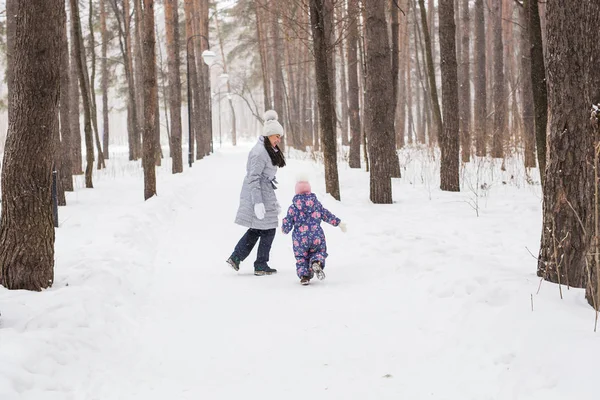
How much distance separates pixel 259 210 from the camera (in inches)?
228

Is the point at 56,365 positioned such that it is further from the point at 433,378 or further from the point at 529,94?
the point at 529,94

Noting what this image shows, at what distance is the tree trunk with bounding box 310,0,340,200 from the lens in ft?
32.9

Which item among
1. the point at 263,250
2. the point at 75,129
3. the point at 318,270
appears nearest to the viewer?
the point at 318,270

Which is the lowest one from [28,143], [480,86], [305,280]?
[305,280]

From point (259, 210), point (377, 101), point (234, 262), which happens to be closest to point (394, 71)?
point (377, 101)

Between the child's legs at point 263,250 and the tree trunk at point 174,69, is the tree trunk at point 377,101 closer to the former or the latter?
the child's legs at point 263,250


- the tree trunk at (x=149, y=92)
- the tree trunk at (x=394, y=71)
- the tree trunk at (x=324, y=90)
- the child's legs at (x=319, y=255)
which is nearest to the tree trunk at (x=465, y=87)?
the tree trunk at (x=394, y=71)

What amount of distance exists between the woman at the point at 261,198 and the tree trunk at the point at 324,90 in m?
4.36

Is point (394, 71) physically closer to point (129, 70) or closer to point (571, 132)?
point (571, 132)

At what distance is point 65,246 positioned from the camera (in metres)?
6.57

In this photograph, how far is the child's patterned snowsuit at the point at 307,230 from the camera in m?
5.60

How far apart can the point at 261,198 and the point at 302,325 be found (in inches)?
80.7

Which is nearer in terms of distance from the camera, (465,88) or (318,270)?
(318,270)

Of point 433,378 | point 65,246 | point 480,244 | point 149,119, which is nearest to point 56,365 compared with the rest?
point 433,378
